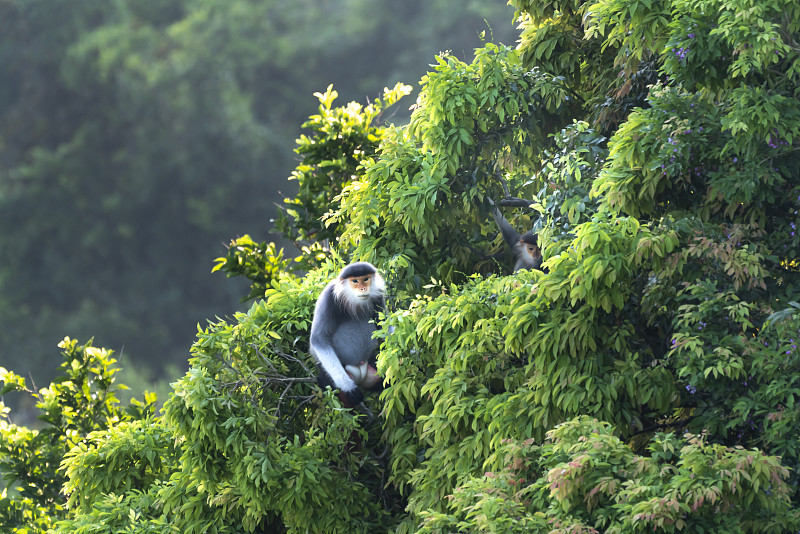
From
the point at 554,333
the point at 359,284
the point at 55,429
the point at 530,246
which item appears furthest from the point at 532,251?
the point at 55,429

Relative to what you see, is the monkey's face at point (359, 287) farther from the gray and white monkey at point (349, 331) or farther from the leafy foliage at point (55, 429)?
the leafy foliage at point (55, 429)

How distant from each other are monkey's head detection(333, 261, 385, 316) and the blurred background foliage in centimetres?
1817

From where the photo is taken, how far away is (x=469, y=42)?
25.0 m

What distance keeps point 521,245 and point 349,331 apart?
127cm

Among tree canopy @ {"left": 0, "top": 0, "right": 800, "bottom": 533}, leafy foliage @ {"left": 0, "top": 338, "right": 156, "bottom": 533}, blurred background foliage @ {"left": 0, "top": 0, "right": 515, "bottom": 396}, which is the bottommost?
tree canopy @ {"left": 0, "top": 0, "right": 800, "bottom": 533}

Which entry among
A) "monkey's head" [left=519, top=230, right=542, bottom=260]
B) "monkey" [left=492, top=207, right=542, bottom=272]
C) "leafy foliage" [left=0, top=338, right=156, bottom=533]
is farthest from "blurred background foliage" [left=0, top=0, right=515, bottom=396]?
"monkey's head" [left=519, top=230, right=542, bottom=260]

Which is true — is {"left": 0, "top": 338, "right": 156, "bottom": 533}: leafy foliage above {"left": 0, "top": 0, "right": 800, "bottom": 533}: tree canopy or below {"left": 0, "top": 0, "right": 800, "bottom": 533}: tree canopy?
above

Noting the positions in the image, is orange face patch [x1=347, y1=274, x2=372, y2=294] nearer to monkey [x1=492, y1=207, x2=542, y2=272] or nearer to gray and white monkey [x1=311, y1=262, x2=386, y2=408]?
gray and white monkey [x1=311, y1=262, x2=386, y2=408]

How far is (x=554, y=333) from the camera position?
168 inches

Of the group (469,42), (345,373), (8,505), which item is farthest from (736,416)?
(469,42)

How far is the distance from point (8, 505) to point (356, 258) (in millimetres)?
3925

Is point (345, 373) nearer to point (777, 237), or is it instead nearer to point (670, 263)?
point (670, 263)

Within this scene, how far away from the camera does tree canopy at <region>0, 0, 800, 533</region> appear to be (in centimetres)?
387

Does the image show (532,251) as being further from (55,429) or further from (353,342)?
(55,429)
